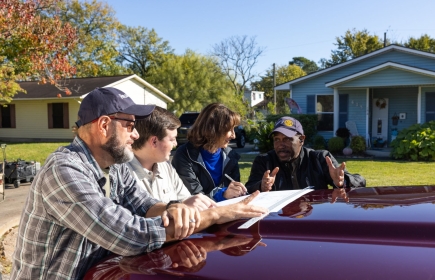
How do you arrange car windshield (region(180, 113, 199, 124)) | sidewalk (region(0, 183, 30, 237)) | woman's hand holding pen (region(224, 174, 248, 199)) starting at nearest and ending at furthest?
woman's hand holding pen (region(224, 174, 248, 199)), sidewalk (region(0, 183, 30, 237)), car windshield (region(180, 113, 199, 124))

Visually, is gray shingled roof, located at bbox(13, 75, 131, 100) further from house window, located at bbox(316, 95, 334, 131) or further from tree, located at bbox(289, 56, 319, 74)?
tree, located at bbox(289, 56, 319, 74)

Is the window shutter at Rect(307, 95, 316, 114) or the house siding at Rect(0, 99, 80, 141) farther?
the house siding at Rect(0, 99, 80, 141)

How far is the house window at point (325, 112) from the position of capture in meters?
18.9

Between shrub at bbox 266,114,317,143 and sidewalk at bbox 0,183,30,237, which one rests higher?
shrub at bbox 266,114,317,143

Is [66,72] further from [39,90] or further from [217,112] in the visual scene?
[39,90]

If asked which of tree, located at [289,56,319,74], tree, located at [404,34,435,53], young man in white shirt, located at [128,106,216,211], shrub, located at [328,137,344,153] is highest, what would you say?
tree, located at [289,56,319,74]

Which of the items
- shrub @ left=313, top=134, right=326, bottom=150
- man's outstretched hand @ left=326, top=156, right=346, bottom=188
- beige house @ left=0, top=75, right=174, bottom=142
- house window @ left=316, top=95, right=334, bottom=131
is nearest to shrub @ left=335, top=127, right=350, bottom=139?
shrub @ left=313, top=134, right=326, bottom=150

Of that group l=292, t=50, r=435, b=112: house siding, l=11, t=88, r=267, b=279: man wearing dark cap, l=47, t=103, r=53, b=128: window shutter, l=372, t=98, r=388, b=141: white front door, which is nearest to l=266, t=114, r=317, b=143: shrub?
l=292, t=50, r=435, b=112: house siding

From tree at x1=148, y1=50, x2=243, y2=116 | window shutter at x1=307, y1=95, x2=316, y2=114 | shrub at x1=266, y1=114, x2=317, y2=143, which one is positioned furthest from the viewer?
tree at x1=148, y1=50, x2=243, y2=116

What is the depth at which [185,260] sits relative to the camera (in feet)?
4.85

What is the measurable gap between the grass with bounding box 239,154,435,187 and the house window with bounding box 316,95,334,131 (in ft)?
15.4

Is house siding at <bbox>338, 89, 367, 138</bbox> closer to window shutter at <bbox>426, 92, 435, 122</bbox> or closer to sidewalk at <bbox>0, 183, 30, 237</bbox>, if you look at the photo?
window shutter at <bbox>426, 92, 435, 122</bbox>

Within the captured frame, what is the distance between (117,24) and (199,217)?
141 feet

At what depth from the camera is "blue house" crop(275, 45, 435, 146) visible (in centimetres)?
1670
